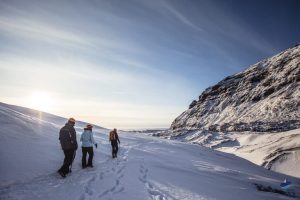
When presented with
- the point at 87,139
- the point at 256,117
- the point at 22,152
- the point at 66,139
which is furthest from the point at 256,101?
the point at 22,152

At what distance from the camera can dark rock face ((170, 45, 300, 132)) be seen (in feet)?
170

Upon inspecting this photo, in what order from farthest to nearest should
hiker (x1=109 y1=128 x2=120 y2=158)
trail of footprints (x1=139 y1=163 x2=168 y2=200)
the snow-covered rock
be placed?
the snow-covered rock → hiker (x1=109 y1=128 x2=120 y2=158) → trail of footprints (x1=139 y1=163 x2=168 y2=200)

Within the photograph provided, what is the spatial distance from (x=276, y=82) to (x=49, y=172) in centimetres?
7494

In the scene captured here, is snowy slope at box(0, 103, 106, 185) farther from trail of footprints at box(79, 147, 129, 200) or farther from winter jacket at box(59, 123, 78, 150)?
trail of footprints at box(79, 147, 129, 200)

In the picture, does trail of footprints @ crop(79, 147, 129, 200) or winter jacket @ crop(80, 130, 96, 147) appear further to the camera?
winter jacket @ crop(80, 130, 96, 147)

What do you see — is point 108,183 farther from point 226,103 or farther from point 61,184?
point 226,103

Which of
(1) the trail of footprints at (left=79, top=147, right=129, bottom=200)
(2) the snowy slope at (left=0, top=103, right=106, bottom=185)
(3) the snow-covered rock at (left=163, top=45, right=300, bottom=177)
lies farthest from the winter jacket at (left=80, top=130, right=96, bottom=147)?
(3) the snow-covered rock at (left=163, top=45, right=300, bottom=177)

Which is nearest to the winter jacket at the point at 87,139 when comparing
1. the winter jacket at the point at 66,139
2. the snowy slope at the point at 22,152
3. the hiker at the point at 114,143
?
the snowy slope at the point at 22,152

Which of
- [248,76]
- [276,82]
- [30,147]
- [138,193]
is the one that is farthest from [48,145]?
[248,76]

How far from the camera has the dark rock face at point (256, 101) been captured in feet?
170

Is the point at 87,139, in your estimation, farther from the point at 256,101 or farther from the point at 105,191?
the point at 256,101

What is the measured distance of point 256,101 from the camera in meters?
71.0

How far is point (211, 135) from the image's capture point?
1941 inches

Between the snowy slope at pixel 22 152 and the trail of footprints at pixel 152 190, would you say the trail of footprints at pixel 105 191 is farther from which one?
the snowy slope at pixel 22 152
